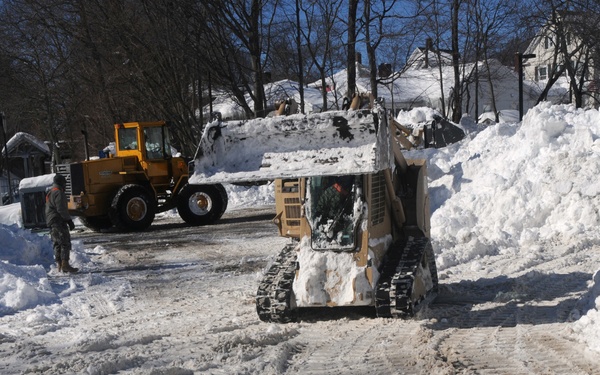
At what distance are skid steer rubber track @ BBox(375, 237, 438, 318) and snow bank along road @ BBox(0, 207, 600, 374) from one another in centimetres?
15

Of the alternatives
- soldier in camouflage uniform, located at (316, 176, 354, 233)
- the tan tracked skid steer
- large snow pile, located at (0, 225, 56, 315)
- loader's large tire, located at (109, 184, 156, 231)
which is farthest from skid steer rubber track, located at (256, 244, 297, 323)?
loader's large tire, located at (109, 184, 156, 231)

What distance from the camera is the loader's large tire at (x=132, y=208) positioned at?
1961cm

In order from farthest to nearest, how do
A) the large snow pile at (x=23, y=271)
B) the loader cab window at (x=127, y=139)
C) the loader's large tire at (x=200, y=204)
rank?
1. the loader cab window at (x=127, y=139)
2. the loader's large tire at (x=200, y=204)
3. the large snow pile at (x=23, y=271)

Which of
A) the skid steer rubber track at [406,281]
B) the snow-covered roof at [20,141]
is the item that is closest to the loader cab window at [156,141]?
the skid steer rubber track at [406,281]

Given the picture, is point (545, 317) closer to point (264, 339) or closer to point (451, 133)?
point (264, 339)

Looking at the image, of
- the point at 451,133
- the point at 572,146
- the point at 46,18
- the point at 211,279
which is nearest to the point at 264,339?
the point at 211,279

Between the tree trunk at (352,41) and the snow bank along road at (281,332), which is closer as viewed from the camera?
the snow bank along road at (281,332)

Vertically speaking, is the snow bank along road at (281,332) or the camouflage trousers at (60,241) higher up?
the camouflage trousers at (60,241)

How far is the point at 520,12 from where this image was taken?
32750 millimetres

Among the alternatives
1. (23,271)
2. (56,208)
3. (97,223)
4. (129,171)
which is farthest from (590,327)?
(97,223)

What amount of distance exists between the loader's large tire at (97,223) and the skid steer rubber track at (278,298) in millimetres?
13032

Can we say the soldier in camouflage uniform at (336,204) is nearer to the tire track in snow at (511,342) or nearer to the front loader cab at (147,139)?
the tire track in snow at (511,342)

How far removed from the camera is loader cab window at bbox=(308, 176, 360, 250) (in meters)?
8.00

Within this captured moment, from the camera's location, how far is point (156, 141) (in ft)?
67.2
